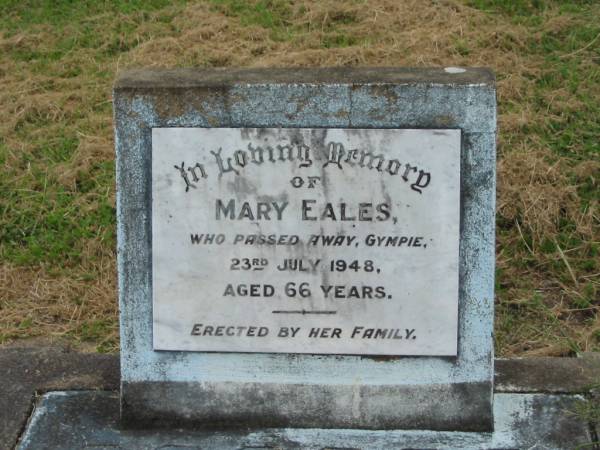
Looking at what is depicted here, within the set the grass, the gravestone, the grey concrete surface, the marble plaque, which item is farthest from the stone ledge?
the grass

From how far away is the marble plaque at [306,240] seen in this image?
3145 mm

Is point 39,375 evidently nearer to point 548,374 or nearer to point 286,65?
point 548,374

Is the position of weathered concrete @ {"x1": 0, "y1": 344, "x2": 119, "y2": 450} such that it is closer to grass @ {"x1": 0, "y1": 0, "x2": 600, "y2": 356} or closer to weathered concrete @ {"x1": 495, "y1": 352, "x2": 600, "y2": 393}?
grass @ {"x1": 0, "y1": 0, "x2": 600, "y2": 356}

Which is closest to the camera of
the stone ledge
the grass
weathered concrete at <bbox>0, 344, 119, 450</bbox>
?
the stone ledge

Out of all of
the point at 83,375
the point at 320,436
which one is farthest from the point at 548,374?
the point at 83,375

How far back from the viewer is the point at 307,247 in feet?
10.5

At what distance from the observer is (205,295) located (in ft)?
10.7

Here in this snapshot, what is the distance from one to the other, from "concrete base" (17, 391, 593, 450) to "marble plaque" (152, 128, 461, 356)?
265 millimetres

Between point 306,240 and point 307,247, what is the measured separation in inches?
0.9

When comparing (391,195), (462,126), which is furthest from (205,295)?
(462,126)

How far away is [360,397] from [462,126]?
0.90m

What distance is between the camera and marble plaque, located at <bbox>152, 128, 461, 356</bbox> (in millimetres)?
3145

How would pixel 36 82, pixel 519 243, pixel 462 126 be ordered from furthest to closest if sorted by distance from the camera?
pixel 36 82 → pixel 519 243 → pixel 462 126

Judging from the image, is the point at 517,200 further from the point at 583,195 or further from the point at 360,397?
the point at 360,397
